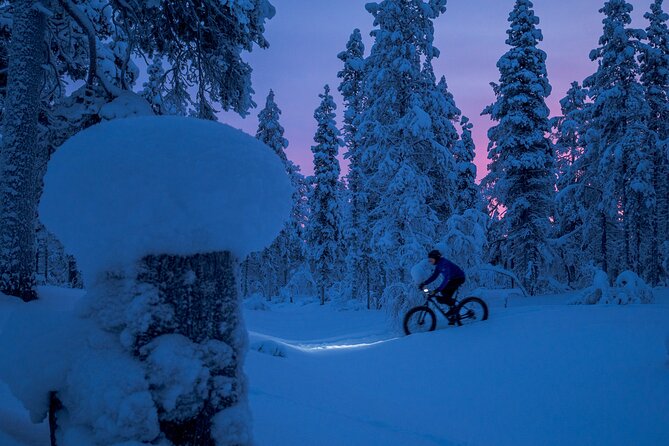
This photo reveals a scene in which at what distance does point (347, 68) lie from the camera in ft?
92.7

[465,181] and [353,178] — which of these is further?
[353,178]

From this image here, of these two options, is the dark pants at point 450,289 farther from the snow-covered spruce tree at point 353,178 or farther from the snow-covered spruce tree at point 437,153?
the snow-covered spruce tree at point 353,178

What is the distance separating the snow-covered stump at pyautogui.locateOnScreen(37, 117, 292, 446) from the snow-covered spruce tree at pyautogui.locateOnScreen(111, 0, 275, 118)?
5153 millimetres

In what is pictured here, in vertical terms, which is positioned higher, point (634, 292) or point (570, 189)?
point (570, 189)

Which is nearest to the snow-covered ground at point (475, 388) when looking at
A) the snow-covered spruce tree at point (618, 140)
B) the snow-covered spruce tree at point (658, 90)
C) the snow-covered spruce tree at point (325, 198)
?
the snow-covered spruce tree at point (618, 140)

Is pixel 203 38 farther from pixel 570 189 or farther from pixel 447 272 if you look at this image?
pixel 570 189

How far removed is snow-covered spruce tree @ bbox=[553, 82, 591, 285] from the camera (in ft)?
65.4

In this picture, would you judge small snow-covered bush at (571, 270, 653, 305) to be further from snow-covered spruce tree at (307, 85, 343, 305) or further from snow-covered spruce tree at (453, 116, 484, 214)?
snow-covered spruce tree at (307, 85, 343, 305)

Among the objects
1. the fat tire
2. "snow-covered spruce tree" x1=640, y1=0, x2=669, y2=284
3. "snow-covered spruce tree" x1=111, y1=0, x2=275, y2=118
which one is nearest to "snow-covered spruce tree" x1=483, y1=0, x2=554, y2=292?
"snow-covered spruce tree" x1=640, y1=0, x2=669, y2=284

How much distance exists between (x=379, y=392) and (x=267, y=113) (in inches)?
1093

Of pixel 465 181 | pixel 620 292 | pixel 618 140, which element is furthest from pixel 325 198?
pixel 620 292

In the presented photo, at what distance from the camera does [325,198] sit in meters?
29.7

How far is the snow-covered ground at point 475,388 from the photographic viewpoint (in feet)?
10.3

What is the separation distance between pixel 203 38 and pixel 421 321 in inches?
287
